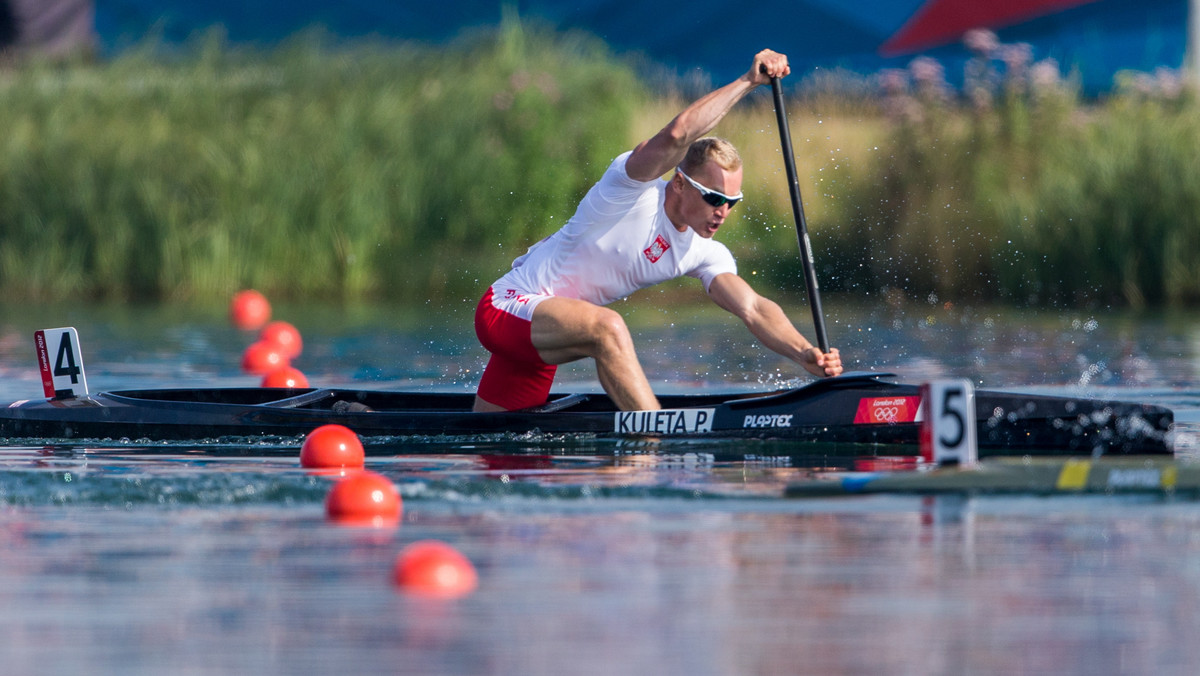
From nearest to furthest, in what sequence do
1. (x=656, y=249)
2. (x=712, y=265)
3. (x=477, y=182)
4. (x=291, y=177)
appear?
(x=656, y=249) → (x=712, y=265) → (x=291, y=177) → (x=477, y=182)

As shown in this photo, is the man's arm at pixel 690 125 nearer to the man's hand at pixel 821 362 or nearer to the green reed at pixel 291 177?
the man's hand at pixel 821 362

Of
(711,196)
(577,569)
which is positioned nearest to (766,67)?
(711,196)

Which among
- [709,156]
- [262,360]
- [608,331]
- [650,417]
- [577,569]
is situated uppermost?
[709,156]

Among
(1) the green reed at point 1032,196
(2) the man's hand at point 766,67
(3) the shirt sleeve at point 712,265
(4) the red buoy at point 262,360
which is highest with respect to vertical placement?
(1) the green reed at point 1032,196

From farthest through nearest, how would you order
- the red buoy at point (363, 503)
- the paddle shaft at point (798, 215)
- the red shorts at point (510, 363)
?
the paddle shaft at point (798, 215), the red shorts at point (510, 363), the red buoy at point (363, 503)

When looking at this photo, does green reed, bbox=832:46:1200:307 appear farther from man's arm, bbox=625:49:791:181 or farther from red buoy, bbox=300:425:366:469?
red buoy, bbox=300:425:366:469

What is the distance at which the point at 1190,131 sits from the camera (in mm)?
15289

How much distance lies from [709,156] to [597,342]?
0.90 m

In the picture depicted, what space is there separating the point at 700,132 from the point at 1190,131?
898 centimetres

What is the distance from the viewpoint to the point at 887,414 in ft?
25.3

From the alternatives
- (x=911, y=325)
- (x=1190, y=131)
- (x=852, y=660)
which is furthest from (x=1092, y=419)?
(x=1190, y=131)

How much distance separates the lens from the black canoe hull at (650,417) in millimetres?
7559

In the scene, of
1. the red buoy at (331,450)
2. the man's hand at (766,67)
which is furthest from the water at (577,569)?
the man's hand at (766,67)

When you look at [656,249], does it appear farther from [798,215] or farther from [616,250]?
[798,215]
